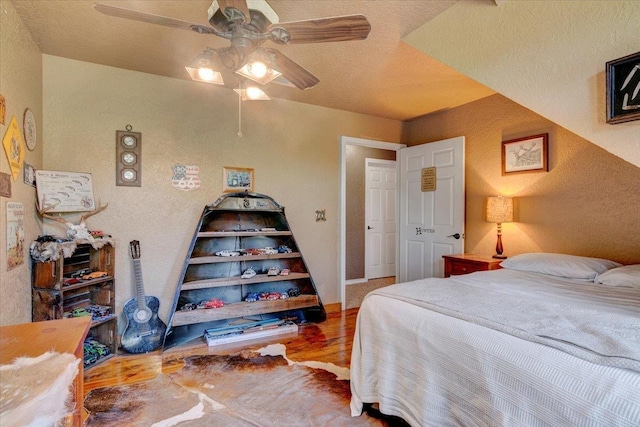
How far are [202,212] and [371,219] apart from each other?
3118 mm

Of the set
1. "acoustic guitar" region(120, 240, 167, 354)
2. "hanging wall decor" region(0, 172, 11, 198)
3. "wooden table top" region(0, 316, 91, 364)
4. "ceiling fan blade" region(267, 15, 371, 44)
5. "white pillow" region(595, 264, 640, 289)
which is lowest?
"acoustic guitar" region(120, 240, 167, 354)

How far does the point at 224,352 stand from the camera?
2.71 meters

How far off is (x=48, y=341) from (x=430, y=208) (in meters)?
3.71

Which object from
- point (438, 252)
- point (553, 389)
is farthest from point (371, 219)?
point (553, 389)

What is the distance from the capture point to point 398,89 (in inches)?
128

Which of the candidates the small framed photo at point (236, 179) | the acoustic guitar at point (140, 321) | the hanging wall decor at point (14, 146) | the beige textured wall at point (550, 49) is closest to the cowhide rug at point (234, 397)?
the acoustic guitar at point (140, 321)

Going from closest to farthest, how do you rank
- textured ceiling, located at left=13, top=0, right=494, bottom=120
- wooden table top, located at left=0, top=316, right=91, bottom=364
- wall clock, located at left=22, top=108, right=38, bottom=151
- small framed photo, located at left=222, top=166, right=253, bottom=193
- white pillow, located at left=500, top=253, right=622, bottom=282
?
wooden table top, located at left=0, top=316, right=91, bottom=364, textured ceiling, located at left=13, top=0, right=494, bottom=120, wall clock, located at left=22, top=108, right=38, bottom=151, white pillow, located at left=500, top=253, right=622, bottom=282, small framed photo, located at left=222, top=166, right=253, bottom=193

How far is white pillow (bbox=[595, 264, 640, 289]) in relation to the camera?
198 centimetres

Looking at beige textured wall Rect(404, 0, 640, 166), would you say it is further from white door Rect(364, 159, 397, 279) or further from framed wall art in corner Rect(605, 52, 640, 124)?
white door Rect(364, 159, 397, 279)

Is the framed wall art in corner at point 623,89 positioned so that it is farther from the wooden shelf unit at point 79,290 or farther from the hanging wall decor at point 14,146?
the wooden shelf unit at point 79,290

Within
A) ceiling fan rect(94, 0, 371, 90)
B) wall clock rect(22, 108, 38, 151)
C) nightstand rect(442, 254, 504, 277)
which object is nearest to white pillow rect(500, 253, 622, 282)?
nightstand rect(442, 254, 504, 277)

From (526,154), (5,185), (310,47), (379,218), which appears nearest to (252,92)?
(310,47)

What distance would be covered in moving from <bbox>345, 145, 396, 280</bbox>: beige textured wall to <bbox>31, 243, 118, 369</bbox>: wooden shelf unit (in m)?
3.36

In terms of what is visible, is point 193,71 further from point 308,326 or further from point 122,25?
point 308,326
